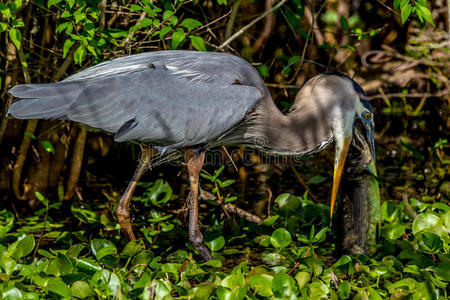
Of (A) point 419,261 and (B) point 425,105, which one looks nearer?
(A) point 419,261

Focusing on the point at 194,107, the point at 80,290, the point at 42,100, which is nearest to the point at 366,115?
the point at 194,107

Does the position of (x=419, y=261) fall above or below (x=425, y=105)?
above

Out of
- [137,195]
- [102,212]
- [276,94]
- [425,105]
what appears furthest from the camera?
[425,105]

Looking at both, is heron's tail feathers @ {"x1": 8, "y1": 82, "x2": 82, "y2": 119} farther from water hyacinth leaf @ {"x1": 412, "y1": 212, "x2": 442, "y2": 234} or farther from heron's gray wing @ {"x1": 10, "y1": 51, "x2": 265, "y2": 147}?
Answer: water hyacinth leaf @ {"x1": 412, "y1": 212, "x2": 442, "y2": 234}

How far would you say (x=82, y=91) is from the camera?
3949mm

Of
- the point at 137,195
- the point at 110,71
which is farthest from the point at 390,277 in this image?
the point at 137,195

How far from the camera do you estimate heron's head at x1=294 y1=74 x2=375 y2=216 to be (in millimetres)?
4289

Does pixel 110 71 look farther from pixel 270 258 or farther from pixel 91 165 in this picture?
pixel 91 165

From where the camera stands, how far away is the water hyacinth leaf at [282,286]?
3246mm

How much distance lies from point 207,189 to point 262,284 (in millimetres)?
2478

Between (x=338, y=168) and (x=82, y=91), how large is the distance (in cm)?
166

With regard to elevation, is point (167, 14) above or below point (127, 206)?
above

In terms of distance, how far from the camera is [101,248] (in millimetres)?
3914

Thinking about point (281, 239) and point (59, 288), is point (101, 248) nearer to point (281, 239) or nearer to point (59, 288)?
point (59, 288)
